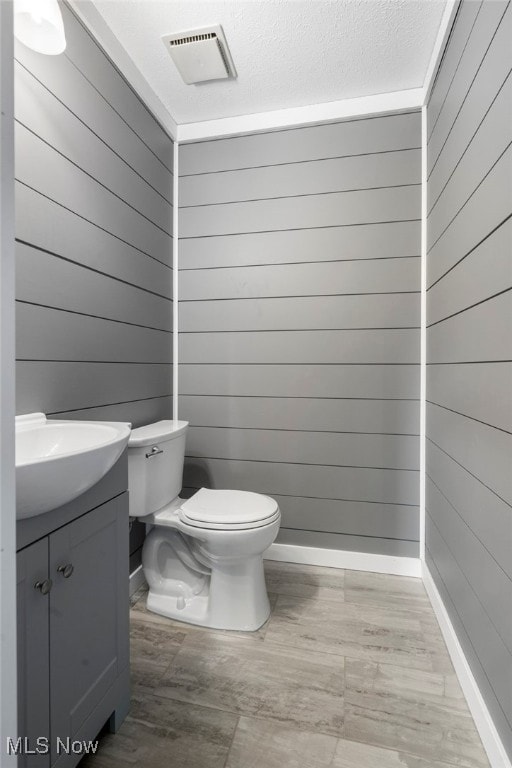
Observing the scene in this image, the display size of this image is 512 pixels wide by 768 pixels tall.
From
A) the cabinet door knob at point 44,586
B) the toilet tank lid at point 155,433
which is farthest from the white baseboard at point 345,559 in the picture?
the cabinet door knob at point 44,586

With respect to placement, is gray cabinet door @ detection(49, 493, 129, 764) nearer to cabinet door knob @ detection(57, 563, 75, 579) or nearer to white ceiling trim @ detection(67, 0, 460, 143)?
cabinet door knob @ detection(57, 563, 75, 579)

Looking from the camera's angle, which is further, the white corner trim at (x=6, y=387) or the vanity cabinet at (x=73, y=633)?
the vanity cabinet at (x=73, y=633)

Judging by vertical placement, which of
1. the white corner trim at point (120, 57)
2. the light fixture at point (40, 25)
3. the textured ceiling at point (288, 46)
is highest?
the textured ceiling at point (288, 46)

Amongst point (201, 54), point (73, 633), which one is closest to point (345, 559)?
point (73, 633)

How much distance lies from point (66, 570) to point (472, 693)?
1.26 meters

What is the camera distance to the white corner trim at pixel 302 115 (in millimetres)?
1937

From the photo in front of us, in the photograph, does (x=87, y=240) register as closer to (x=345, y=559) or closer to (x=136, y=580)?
(x=136, y=580)

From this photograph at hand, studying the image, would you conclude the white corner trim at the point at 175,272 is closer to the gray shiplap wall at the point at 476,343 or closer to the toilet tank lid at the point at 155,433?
the toilet tank lid at the point at 155,433

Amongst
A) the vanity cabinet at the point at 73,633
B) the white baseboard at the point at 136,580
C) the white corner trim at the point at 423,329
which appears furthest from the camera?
the white corner trim at the point at 423,329

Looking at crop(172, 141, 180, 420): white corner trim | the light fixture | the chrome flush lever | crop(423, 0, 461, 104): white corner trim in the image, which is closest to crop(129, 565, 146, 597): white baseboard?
the chrome flush lever

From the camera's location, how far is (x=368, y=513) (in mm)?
2014

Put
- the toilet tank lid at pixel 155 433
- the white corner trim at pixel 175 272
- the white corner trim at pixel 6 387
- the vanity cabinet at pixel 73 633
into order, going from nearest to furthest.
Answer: the white corner trim at pixel 6 387, the vanity cabinet at pixel 73 633, the toilet tank lid at pixel 155 433, the white corner trim at pixel 175 272

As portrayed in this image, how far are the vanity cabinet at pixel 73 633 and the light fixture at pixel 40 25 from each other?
1369 mm

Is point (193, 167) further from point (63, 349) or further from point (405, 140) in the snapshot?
point (63, 349)
